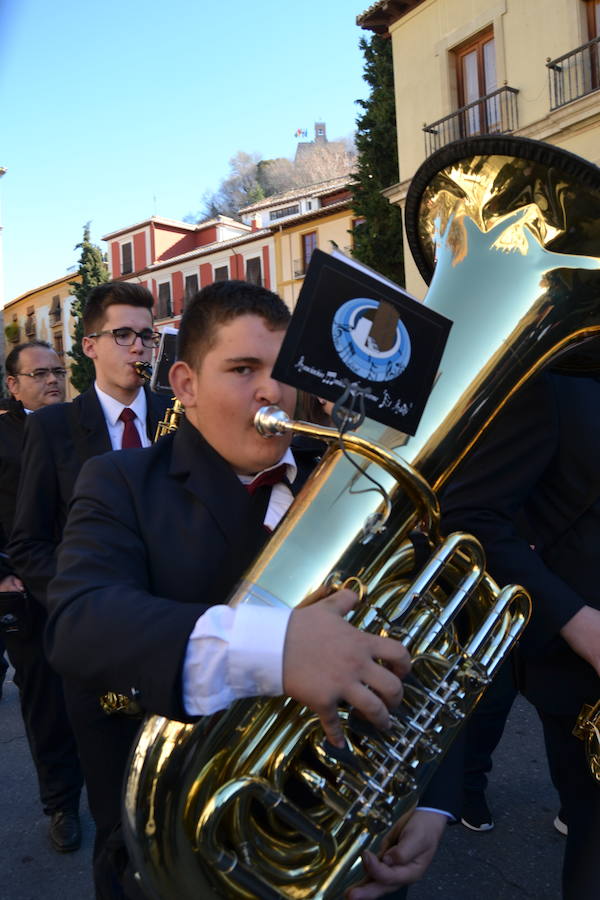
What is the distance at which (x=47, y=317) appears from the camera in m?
40.0

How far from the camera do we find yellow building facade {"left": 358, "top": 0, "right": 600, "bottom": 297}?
1112 centimetres

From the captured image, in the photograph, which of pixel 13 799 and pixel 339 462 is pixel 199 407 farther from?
pixel 13 799

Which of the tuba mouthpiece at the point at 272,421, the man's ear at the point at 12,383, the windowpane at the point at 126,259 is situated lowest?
the tuba mouthpiece at the point at 272,421

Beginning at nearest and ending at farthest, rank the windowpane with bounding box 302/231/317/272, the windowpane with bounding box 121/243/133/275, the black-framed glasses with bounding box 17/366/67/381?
the black-framed glasses with bounding box 17/366/67/381 < the windowpane with bounding box 302/231/317/272 < the windowpane with bounding box 121/243/133/275

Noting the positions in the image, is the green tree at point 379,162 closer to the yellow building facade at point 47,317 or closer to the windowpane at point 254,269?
the windowpane at point 254,269

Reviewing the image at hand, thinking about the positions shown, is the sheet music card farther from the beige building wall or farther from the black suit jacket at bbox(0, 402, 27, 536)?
the beige building wall

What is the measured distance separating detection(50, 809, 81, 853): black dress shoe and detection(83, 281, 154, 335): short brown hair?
190 centimetres

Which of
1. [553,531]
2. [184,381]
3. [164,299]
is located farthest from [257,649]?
[164,299]

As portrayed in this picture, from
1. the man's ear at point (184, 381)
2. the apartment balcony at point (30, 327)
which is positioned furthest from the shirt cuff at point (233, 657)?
the apartment balcony at point (30, 327)

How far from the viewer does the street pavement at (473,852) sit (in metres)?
2.63

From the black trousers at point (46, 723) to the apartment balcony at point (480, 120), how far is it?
10221 millimetres

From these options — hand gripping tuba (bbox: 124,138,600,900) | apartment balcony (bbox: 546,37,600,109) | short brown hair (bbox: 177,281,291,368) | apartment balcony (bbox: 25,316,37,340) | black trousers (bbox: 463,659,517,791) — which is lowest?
black trousers (bbox: 463,659,517,791)

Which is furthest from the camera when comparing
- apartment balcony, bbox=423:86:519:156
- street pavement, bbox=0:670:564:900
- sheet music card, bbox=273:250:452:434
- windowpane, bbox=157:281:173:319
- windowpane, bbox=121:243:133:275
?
windowpane, bbox=121:243:133:275

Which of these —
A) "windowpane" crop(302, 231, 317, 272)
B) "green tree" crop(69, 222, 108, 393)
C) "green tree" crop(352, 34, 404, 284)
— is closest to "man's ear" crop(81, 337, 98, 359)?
"green tree" crop(352, 34, 404, 284)
